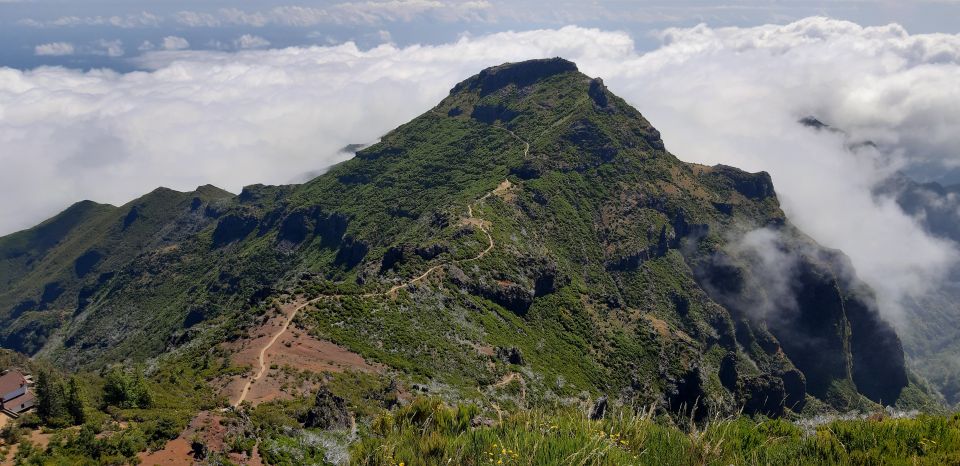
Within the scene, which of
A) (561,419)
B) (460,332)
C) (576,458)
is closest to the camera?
(576,458)

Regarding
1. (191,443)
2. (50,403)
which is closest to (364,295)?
(191,443)

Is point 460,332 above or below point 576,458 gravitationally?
below

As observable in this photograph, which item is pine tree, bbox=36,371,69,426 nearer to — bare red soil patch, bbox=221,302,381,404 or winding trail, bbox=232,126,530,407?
winding trail, bbox=232,126,530,407

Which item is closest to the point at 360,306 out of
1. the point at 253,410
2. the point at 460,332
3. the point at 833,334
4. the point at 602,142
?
the point at 460,332

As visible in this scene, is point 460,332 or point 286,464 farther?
point 460,332

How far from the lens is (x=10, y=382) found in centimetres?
4244

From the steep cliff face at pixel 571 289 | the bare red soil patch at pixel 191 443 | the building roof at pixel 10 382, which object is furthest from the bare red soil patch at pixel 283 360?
the building roof at pixel 10 382

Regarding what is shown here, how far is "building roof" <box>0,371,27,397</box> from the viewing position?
1581 inches

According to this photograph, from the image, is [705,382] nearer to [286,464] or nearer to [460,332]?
[460,332]

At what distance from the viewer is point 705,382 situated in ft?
360

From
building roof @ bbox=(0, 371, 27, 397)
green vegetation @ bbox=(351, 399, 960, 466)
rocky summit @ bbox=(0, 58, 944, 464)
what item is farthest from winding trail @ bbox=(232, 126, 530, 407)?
green vegetation @ bbox=(351, 399, 960, 466)

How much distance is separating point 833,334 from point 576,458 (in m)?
214

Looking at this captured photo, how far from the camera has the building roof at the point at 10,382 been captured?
40.2 meters

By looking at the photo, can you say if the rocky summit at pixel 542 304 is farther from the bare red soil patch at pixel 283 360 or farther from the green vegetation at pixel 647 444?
the green vegetation at pixel 647 444
